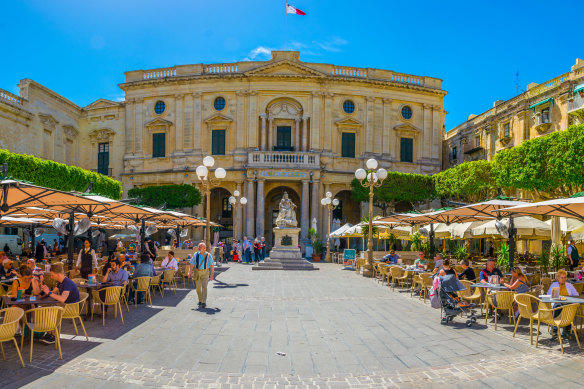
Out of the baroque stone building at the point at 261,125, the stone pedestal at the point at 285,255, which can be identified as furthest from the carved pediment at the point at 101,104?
the stone pedestal at the point at 285,255

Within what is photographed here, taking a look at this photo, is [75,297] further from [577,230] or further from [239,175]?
[239,175]

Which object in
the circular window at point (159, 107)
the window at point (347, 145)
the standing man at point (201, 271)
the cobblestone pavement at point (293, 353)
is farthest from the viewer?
the circular window at point (159, 107)

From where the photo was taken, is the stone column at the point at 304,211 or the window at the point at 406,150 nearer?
the stone column at the point at 304,211

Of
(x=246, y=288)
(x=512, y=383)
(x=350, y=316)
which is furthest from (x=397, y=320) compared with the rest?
(x=246, y=288)

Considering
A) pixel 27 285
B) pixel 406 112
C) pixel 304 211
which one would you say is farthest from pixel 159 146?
pixel 27 285

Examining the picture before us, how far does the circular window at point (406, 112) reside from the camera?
38669mm

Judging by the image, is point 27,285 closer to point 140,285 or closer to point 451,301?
point 140,285

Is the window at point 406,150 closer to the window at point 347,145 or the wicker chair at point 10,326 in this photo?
the window at point 347,145

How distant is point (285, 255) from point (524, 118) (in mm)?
19877

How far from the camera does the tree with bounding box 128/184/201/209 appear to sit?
109 feet

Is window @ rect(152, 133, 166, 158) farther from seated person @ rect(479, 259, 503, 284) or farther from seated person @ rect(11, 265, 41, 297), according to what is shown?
seated person @ rect(479, 259, 503, 284)

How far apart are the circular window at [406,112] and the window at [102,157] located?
26.5 m

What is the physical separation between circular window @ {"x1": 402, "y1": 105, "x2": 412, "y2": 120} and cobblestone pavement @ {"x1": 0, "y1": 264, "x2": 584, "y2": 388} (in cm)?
3060

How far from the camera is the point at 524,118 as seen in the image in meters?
30.3
